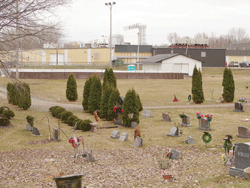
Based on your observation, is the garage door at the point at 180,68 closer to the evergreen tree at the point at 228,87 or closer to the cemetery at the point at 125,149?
the evergreen tree at the point at 228,87

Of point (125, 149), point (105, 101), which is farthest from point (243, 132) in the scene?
point (105, 101)

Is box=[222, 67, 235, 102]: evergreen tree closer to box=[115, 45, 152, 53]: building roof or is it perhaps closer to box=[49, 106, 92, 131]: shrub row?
box=[49, 106, 92, 131]: shrub row

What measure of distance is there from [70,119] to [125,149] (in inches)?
237

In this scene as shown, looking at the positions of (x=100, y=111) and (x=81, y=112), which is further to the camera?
(x=81, y=112)

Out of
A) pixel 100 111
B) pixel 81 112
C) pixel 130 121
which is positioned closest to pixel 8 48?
pixel 130 121

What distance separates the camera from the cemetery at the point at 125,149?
9.32 meters

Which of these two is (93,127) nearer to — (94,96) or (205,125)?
(94,96)

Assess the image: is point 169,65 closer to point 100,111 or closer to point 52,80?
point 52,80

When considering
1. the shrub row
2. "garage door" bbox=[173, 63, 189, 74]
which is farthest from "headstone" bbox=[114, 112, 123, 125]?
"garage door" bbox=[173, 63, 189, 74]

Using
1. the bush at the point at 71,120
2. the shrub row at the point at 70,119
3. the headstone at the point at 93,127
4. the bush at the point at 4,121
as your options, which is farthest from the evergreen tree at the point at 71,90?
the headstone at the point at 93,127

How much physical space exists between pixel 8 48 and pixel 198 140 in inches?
386

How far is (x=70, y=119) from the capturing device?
18750mm

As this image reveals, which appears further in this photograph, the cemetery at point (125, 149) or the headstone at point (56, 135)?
the headstone at point (56, 135)

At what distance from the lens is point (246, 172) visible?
8.26 m
